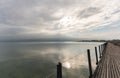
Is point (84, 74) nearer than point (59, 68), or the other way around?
point (59, 68)

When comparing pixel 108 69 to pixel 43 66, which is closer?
pixel 108 69

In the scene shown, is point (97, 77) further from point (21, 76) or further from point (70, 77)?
point (21, 76)

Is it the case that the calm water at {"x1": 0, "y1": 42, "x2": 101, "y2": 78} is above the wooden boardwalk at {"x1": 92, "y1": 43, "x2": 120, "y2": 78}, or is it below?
below

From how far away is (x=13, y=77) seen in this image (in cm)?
2047

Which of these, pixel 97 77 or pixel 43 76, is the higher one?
pixel 97 77

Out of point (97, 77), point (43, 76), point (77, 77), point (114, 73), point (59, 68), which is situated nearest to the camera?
point (59, 68)

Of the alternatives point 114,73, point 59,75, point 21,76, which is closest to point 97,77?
point 114,73

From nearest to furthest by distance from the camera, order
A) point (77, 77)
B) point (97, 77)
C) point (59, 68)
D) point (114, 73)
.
Answer: point (59, 68)
point (97, 77)
point (114, 73)
point (77, 77)

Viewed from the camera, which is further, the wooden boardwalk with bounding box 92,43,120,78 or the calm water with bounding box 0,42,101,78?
the calm water with bounding box 0,42,101,78

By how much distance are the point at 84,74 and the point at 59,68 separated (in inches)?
590

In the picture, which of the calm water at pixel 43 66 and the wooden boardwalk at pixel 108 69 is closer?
the wooden boardwalk at pixel 108 69

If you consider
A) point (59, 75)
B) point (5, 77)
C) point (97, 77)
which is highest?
point (59, 75)

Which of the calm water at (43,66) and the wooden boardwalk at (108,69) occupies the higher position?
the wooden boardwalk at (108,69)

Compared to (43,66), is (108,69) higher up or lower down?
higher up
